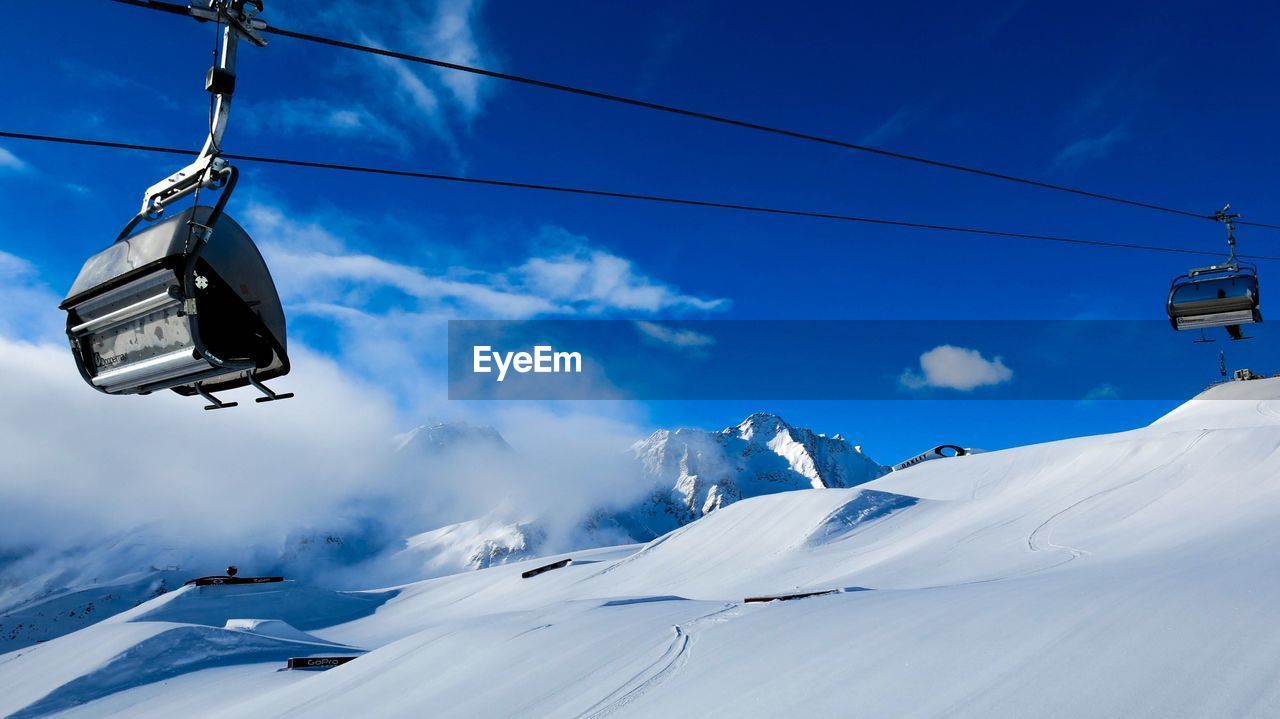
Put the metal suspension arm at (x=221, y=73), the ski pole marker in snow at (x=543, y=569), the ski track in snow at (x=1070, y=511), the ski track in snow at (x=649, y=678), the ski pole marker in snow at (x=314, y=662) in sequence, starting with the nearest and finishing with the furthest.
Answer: the metal suspension arm at (x=221, y=73) < the ski track in snow at (x=649, y=678) < the ski track in snow at (x=1070, y=511) < the ski pole marker in snow at (x=314, y=662) < the ski pole marker in snow at (x=543, y=569)

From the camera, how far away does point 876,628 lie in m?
8.23

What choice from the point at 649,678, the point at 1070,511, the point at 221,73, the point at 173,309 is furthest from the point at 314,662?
the point at 1070,511

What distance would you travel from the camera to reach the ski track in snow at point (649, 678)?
782 cm

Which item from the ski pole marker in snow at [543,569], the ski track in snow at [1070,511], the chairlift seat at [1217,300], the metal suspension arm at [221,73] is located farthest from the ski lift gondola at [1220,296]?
the ski pole marker in snow at [543,569]

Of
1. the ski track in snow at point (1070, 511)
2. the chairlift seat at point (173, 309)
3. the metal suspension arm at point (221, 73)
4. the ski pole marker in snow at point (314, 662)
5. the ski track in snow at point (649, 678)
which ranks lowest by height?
the ski pole marker in snow at point (314, 662)

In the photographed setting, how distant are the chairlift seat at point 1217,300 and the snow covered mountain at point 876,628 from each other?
3776 millimetres

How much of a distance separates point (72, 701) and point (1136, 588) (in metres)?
24.9

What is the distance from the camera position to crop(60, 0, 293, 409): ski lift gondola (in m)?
5.73

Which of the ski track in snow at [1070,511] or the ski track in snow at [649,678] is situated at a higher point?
the ski track in snow at [1070,511]

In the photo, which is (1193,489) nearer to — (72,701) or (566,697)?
(566,697)

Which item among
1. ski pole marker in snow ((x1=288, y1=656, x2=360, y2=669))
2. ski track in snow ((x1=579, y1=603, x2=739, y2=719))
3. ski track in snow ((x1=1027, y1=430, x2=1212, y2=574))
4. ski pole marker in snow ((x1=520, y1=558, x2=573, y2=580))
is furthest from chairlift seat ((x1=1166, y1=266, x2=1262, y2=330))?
ski pole marker in snow ((x1=520, y1=558, x2=573, y2=580))

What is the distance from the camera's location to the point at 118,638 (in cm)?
2381

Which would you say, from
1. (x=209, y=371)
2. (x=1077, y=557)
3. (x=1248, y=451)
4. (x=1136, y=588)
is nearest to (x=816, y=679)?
(x=1136, y=588)

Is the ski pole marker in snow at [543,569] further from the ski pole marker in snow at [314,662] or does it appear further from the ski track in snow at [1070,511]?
the ski track in snow at [1070,511]
